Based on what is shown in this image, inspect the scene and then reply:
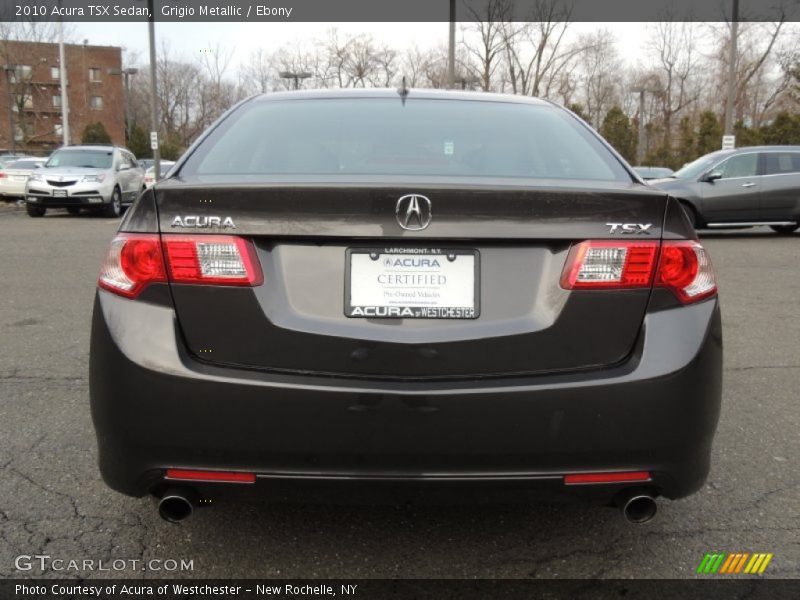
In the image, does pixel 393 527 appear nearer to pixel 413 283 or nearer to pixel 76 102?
pixel 413 283

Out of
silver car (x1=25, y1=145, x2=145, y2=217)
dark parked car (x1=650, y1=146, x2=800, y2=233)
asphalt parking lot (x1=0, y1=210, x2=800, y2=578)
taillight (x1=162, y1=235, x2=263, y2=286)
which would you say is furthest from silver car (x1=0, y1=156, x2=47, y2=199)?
taillight (x1=162, y1=235, x2=263, y2=286)

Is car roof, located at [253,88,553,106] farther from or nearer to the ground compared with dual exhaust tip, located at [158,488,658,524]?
farther from the ground

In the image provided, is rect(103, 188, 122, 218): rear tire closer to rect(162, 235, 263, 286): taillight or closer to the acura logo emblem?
rect(162, 235, 263, 286): taillight

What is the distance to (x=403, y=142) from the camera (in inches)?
109

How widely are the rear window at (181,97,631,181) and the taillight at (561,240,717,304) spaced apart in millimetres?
388

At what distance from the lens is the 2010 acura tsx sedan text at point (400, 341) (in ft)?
6.75

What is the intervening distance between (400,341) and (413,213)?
0.36 metres

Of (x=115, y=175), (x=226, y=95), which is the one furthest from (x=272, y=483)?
(x=226, y=95)

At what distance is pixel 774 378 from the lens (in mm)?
4750

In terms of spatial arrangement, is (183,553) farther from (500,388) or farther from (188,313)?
(500,388)

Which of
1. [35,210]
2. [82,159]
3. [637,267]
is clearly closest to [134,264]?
[637,267]

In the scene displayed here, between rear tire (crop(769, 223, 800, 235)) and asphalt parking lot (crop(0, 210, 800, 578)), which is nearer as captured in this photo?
asphalt parking lot (crop(0, 210, 800, 578))

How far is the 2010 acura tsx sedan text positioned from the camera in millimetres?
2057

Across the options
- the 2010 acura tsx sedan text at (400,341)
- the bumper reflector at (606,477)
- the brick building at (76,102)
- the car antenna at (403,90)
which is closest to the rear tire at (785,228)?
the car antenna at (403,90)
